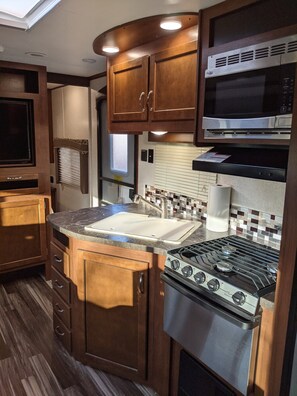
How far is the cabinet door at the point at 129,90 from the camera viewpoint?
214 cm

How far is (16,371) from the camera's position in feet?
6.82

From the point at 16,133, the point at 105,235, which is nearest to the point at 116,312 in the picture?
the point at 105,235

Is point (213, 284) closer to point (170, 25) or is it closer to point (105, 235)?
point (105, 235)

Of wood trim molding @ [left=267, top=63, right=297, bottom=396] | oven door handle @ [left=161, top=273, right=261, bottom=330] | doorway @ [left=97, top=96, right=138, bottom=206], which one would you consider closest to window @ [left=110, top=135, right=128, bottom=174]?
doorway @ [left=97, top=96, right=138, bottom=206]

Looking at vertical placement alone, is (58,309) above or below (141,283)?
below

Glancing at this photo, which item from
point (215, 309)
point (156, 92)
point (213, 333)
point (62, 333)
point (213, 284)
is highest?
point (156, 92)

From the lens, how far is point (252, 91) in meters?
1.47

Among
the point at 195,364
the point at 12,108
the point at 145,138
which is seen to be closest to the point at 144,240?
the point at 195,364

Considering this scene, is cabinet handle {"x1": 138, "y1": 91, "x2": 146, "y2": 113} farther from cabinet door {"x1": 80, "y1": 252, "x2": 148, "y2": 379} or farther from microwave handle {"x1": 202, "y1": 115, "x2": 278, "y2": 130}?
cabinet door {"x1": 80, "y1": 252, "x2": 148, "y2": 379}

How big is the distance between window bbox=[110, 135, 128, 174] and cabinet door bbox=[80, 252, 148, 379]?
151 cm

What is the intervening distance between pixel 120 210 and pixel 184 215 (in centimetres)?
53

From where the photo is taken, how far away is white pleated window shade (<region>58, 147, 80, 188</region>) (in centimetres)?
426

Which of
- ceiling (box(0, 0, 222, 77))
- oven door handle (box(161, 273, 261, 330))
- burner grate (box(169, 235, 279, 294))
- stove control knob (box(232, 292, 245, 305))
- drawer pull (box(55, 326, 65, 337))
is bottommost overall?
drawer pull (box(55, 326, 65, 337))

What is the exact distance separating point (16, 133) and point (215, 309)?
2641 millimetres
